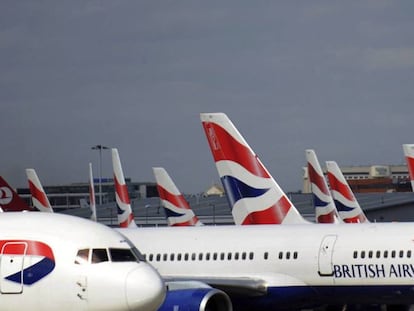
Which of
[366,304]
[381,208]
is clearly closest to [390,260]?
[366,304]

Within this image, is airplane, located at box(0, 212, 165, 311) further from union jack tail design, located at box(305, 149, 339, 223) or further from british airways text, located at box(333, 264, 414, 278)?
union jack tail design, located at box(305, 149, 339, 223)

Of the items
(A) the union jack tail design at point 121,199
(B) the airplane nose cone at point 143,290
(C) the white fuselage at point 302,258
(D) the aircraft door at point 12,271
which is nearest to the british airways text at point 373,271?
(C) the white fuselage at point 302,258

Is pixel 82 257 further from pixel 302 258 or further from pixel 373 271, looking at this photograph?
pixel 302 258

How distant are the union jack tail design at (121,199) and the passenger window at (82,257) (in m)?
43.2

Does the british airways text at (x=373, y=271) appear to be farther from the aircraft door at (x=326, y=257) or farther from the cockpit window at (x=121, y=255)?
the cockpit window at (x=121, y=255)

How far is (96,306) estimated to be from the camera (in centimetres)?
2228

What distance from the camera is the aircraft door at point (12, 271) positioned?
75.0 feet

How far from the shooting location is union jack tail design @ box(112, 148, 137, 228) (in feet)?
227

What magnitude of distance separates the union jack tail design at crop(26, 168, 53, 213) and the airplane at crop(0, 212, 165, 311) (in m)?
38.3

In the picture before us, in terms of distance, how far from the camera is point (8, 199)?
44.6m

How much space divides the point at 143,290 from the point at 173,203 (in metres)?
41.2

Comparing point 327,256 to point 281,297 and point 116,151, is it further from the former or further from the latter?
point 116,151

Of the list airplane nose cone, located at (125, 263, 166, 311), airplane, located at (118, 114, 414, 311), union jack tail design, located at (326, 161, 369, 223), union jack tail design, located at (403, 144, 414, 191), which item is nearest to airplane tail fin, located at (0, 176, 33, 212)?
airplane, located at (118, 114, 414, 311)

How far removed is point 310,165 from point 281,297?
2752cm
